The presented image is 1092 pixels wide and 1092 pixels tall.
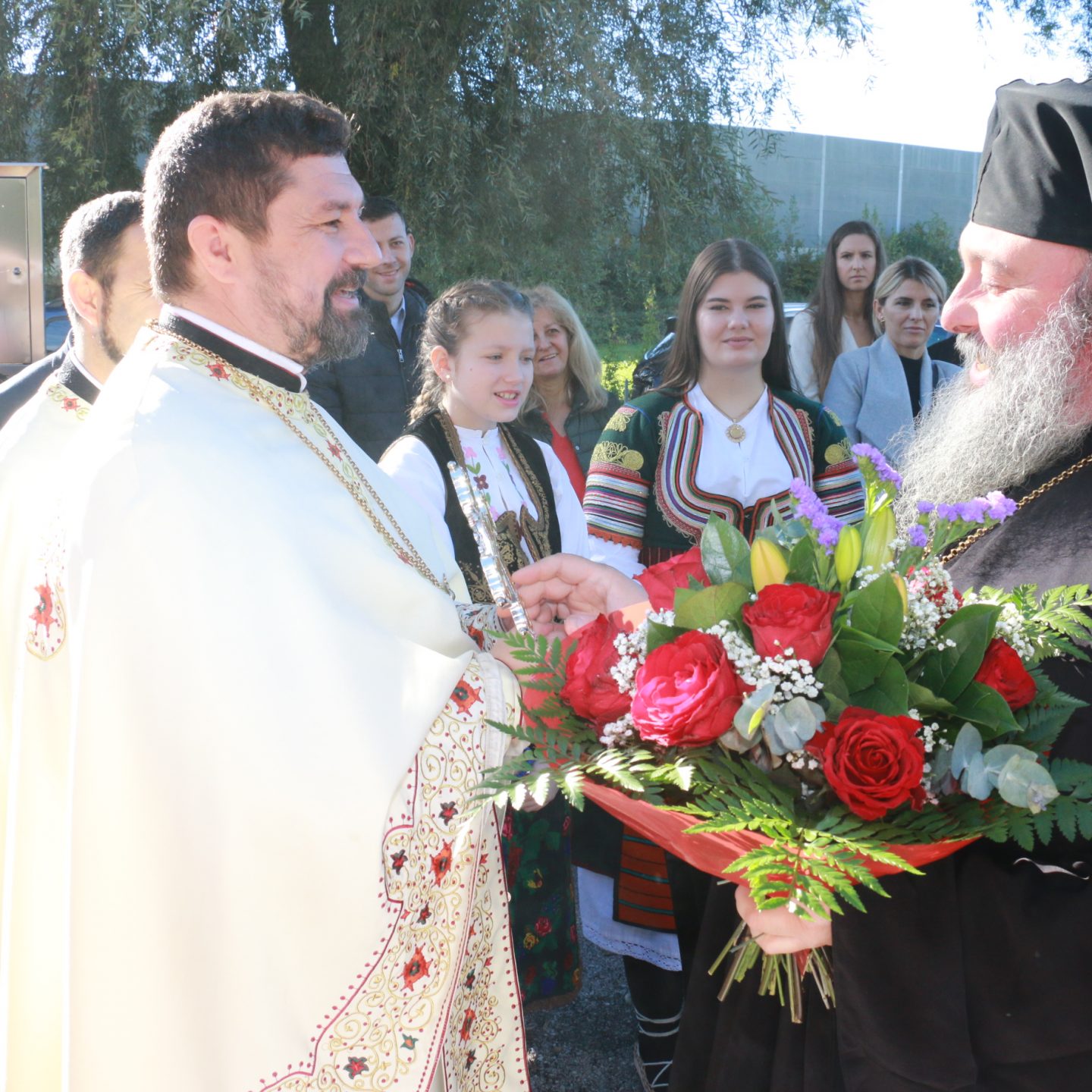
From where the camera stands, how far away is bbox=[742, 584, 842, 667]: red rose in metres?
1.40

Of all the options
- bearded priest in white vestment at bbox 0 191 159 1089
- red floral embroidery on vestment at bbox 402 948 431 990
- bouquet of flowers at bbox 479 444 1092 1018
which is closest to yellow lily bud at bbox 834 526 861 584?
bouquet of flowers at bbox 479 444 1092 1018

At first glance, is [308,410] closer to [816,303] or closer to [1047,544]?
[1047,544]

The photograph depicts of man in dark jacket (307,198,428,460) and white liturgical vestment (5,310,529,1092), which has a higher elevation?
man in dark jacket (307,198,428,460)

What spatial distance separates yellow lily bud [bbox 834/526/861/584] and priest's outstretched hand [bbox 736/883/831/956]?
0.44 m

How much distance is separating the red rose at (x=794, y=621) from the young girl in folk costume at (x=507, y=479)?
1.97 meters

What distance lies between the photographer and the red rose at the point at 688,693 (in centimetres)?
138

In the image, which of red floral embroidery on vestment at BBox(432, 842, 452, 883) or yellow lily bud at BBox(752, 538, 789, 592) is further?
red floral embroidery on vestment at BBox(432, 842, 452, 883)

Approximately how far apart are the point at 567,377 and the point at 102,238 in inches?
96.8

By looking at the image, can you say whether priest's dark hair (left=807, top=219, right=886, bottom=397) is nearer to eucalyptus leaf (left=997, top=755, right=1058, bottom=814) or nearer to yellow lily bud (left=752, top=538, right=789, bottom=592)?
yellow lily bud (left=752, top=538, right=789, bottom=592)

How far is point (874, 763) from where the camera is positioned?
131 cm

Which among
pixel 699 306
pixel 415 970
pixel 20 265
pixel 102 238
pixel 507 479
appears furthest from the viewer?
pixel 20 265

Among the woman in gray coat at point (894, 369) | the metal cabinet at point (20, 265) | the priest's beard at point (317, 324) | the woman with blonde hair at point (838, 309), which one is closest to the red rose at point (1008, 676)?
the priest's beard at point (317, 324)

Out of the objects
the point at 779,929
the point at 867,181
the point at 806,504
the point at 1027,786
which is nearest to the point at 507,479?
the point at 806,504

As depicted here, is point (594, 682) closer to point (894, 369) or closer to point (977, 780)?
point (977, 780)
